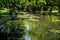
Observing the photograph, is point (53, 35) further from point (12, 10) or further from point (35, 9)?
point (35, 9)

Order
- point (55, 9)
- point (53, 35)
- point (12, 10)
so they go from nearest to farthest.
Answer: point (53, 35), point (12, 10), point (55, 9)

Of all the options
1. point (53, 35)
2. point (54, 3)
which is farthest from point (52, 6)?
point (53, 35)

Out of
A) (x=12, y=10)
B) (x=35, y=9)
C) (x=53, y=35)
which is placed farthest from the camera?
(x=35, y=9)

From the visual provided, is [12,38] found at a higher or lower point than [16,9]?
higher

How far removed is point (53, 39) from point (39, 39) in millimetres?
1599

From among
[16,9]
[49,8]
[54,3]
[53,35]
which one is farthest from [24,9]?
[53,35]

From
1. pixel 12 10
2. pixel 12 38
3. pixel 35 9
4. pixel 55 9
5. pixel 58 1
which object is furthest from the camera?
pixel 35 9

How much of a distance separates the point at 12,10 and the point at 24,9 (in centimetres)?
794

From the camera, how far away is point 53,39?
2116 centimetres

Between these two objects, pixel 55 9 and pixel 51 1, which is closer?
pixel 51 1

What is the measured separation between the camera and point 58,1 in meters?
57.6

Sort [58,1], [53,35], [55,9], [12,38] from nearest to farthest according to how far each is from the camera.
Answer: [12,38]
[53,35]
[58,1]
[55,9]

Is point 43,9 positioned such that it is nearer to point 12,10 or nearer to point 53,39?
point 12,10

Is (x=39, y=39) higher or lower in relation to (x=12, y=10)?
higher
